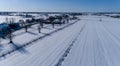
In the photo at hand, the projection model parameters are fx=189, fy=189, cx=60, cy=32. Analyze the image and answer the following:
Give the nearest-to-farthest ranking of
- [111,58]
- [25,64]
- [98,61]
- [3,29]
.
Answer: [25,64], [98,61], [111,58], [3,29]

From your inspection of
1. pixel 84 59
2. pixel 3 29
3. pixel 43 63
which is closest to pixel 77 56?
pixel 84 59

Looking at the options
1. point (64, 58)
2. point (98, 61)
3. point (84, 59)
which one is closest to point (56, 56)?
point (64, 58)

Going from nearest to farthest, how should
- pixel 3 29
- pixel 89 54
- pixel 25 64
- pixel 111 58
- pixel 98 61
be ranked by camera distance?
pixel 25 64 → pixel 98 61 → pixel 111 58 → pixel 89 54 → pixel 3 29

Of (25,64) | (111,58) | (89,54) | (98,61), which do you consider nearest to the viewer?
(25,64)

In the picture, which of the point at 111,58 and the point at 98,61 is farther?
the point at 111,58

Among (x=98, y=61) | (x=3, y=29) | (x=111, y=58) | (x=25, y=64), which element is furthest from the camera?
(x=3, y=29)

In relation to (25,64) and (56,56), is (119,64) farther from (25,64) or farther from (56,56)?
(25,64)

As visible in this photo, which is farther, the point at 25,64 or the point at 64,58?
the point at 64,58

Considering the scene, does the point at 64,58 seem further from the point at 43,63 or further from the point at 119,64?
the point at 119,64

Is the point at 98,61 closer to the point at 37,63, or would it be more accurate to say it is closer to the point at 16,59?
the point at 37,63
